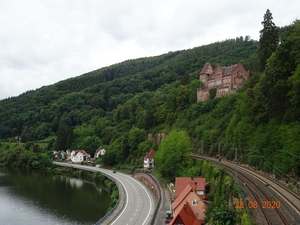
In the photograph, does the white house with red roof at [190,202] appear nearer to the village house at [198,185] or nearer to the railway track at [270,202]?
the village house at [198,185]

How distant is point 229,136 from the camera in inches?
1742

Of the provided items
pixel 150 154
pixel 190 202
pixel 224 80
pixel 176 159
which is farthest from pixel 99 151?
pixel 190 202

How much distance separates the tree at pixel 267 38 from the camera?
1715 inches

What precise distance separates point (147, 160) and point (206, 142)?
18.7 metres

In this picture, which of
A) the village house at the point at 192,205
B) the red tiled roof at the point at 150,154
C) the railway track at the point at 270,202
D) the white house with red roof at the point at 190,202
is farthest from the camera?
the red tiled roof at the point at 150,154

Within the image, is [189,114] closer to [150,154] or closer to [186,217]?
[150,154]

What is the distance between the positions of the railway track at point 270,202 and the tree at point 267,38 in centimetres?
2020

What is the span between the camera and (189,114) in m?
65.4

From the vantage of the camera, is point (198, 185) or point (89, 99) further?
point (89, 99)

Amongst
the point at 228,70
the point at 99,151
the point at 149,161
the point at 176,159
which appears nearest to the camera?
the point at 176,159

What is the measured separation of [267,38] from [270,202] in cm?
2837

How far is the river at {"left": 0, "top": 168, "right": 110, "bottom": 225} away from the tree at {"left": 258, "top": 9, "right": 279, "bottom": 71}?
2958 centimetres

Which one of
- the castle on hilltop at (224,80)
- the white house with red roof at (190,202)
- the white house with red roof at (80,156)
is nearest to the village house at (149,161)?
the castle on hilltop at (224,80)

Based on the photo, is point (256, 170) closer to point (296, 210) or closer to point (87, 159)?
point (296, 210)
